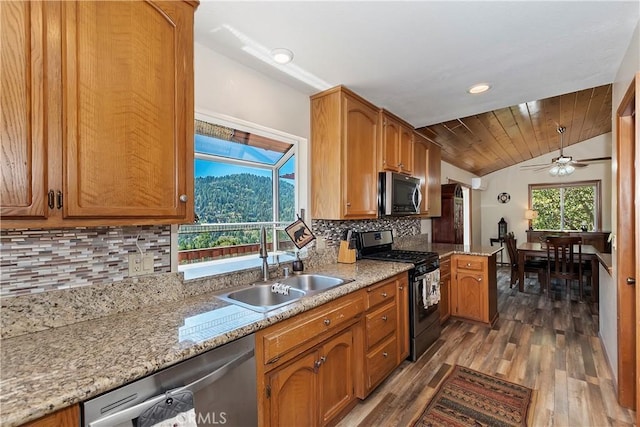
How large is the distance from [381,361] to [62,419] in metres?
1.85

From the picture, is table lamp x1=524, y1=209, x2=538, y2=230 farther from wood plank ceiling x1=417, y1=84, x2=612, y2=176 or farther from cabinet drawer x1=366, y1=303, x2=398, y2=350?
cabinet drawer x1=366, y1=303, x2=398, y2=350

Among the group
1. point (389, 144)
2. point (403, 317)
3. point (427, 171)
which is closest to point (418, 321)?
point (403, 317)

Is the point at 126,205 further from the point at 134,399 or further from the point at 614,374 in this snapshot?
the point at 614,374

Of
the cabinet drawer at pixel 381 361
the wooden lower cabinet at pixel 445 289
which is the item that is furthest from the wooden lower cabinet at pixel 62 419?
the wooden lower cabinet at pixel 445 289

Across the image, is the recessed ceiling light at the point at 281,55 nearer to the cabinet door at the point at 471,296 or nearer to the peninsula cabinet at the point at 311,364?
the peninsula cabinet at the point at 311,364

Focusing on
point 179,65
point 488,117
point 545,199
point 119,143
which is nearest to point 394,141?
point 488,117

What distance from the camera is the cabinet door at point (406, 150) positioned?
10.3ft

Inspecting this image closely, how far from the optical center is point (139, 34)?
118cm

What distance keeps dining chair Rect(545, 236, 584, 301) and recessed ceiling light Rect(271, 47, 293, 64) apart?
441cm

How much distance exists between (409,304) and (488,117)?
258 cm

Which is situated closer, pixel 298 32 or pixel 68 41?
pixel 68 41

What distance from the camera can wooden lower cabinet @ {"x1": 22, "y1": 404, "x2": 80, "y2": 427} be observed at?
2.45 ft

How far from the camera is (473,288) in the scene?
339 cm

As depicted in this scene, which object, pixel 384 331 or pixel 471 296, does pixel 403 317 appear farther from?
pixel 471 296
